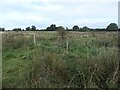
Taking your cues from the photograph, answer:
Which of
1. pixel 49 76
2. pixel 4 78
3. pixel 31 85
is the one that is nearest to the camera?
pixel 31 85

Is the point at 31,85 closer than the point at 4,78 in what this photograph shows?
Yes

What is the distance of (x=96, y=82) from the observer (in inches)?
285

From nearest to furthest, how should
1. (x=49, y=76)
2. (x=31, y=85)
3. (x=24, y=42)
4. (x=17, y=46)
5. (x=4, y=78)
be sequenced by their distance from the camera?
(x=31, y=85)
(x=49, y=76)
(x=4, y=78)
(x=17, y=46)
(x=24, y=42)

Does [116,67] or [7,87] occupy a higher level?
[116,67]

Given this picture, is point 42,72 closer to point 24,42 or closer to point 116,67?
point 116,67

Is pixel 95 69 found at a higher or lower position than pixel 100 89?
higher

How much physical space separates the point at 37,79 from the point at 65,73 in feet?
2.50

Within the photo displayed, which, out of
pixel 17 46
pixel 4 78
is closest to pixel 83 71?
pixel 4 78

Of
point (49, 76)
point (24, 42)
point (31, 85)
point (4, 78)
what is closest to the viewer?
point (31, 85)

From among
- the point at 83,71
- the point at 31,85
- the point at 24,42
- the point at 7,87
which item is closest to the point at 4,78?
the point at 7,87

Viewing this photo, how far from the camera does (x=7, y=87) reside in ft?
23.8

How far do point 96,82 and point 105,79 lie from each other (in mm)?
257

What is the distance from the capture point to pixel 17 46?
18.9 meters

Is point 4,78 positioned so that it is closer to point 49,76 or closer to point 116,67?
point 49,76
